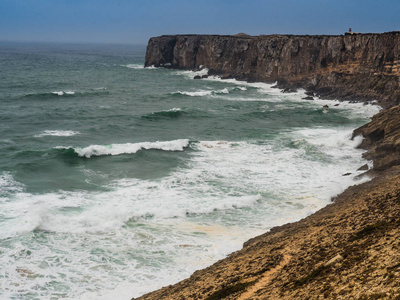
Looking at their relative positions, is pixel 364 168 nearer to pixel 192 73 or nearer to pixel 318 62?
pixel 318 62

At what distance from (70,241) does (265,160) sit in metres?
15.2

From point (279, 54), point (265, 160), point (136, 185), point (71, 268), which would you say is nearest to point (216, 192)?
point (136, 185)

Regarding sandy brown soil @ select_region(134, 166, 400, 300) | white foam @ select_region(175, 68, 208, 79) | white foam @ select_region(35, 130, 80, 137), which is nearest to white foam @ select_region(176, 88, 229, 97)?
white foam @ select_region(175, 68, 208, 79)

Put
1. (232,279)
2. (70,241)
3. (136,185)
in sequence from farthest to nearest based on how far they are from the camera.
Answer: (136,185) < (70,241) < (232,279)

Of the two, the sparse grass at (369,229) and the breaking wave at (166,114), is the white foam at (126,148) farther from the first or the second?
the sparse grass at (369,229)

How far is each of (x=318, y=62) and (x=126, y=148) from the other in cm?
4236

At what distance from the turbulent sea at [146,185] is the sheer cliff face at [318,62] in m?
5.02

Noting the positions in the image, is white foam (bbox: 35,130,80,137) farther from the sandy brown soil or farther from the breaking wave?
the sandy brown soil

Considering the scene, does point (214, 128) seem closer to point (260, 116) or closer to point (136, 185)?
point (260, 116)

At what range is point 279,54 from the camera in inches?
2852

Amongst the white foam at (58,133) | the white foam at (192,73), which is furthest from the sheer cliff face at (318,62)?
the white foam at (58,133)

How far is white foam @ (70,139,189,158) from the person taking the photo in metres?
30.2

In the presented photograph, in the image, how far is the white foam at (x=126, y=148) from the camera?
99.2ft

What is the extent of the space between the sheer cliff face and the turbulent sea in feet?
16.5
